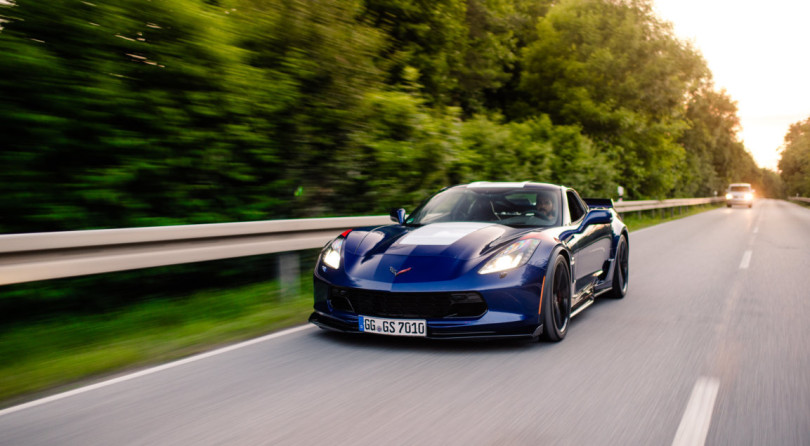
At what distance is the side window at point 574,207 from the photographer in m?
6.79

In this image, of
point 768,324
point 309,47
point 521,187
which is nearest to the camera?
point 768,324

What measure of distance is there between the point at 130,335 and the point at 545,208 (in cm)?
396

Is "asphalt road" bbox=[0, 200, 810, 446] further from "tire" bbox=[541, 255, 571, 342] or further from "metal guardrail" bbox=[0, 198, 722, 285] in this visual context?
"metal guardrail" bbox=[0, 198, 722, 285]

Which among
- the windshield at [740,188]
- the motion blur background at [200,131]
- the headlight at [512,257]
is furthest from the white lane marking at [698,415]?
the windshield at [740,188]

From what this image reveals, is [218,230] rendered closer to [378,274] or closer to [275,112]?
[378,274]

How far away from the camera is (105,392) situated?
3.97 metres

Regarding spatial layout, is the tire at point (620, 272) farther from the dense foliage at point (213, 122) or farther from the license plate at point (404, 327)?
the dense foliage at point (213, 122)

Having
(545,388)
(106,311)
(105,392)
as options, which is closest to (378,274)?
(545,388)

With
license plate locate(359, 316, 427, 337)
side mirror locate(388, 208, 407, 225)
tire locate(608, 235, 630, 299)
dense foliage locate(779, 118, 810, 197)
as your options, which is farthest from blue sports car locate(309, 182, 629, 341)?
dense foliage locate(779, 118, 810, 197)

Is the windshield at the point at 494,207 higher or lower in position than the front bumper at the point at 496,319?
higher

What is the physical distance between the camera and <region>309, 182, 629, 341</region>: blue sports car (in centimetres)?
486

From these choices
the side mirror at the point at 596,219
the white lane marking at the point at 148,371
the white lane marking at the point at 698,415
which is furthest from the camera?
the side mirror at the point at 596,219

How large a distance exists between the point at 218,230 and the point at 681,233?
53.0ft

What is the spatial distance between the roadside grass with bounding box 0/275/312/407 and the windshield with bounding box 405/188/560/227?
163 centimetres
